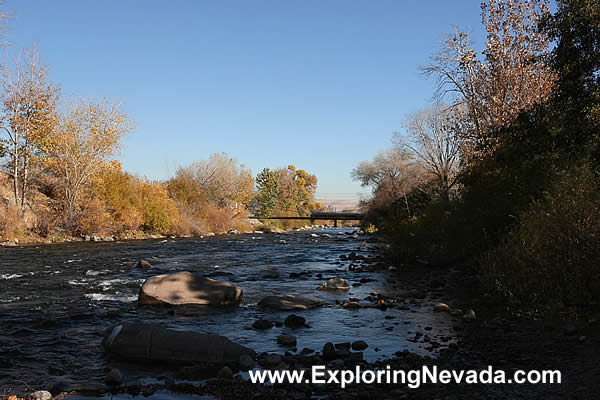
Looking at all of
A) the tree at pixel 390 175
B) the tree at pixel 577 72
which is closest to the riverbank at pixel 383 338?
the tree at pixel 577 72

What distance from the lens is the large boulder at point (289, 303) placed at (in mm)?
11086

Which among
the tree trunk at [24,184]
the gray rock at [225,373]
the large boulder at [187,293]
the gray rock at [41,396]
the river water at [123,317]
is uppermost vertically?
the tree trunk at [24,184]

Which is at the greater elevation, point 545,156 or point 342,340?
point 545,156

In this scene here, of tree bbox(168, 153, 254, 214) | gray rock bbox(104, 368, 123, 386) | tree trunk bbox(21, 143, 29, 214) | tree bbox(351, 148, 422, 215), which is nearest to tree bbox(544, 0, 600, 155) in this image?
gray rock bbox(104, 368, 123, 386)

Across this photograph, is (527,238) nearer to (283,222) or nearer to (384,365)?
(384,365)

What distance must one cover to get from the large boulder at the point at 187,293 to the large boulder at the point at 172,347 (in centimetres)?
383

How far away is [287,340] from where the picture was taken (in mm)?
7934

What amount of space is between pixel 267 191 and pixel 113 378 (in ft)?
285

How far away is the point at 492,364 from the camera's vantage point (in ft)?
21.3

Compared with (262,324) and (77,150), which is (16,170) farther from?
(262,324)

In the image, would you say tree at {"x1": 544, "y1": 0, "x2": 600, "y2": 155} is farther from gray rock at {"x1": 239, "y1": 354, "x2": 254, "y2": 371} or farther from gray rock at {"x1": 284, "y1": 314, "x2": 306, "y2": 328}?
gray rock at {"x1": 239, "y1": 354, "x2": 254, "y2": 371}

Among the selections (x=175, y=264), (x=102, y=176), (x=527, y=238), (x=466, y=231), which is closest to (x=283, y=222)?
(x=102, y=176)

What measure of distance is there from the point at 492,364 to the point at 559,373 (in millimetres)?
853

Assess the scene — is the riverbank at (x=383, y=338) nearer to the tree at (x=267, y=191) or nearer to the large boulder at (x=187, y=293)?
the large boulder at (x=187, y=293)
